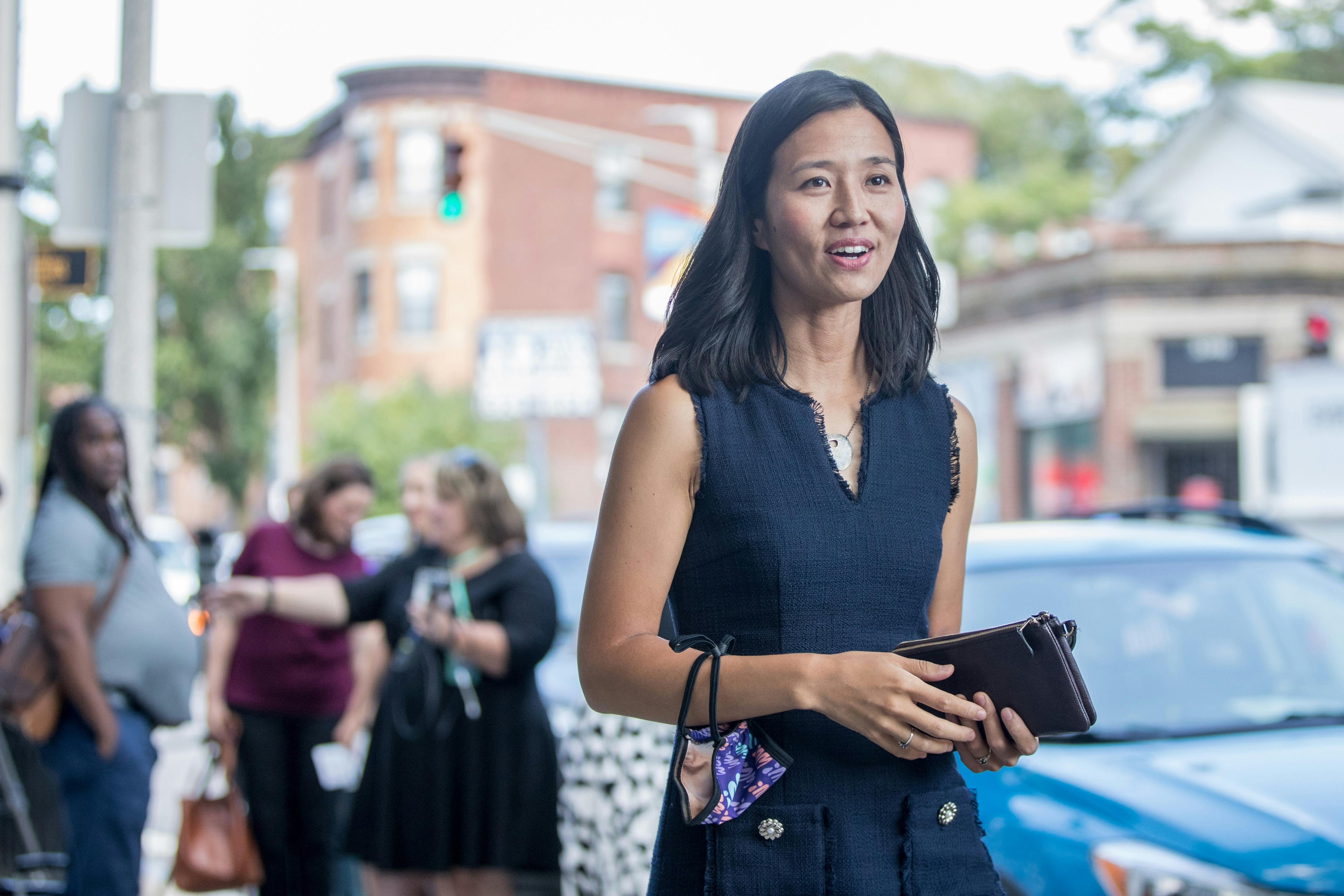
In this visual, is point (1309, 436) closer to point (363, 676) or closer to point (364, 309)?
point (363, 676)

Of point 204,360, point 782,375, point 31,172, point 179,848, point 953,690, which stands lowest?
point 179,848

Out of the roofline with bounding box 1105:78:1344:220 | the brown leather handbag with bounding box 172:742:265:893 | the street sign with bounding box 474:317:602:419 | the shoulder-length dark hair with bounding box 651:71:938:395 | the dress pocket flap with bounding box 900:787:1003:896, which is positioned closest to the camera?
the dress pocket flap with bounding box 900:787:1003:896

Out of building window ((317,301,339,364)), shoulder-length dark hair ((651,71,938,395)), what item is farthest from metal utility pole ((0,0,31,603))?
building window ((317,301,339,364))

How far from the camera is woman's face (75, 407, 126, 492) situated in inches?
189

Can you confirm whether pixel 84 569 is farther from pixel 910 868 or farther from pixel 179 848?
pixel 910 868

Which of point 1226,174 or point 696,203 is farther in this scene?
point 1226,174

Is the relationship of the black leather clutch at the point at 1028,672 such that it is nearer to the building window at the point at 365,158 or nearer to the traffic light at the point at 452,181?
the traffic light at the point at 452,181

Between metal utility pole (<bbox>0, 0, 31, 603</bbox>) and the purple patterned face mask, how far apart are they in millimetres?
5069

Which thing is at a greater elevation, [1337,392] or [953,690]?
[1337,392]

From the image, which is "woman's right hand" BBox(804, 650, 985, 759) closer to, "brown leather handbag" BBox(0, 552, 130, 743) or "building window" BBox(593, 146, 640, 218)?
"brown leather handbag" BBox(0, 552, 130, 743)

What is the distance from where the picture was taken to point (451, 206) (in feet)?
50.1

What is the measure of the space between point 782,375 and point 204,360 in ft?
85.8

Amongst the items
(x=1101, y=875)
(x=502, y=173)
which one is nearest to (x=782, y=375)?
(x=1101, y=875)

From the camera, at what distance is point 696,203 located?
1037 inches
